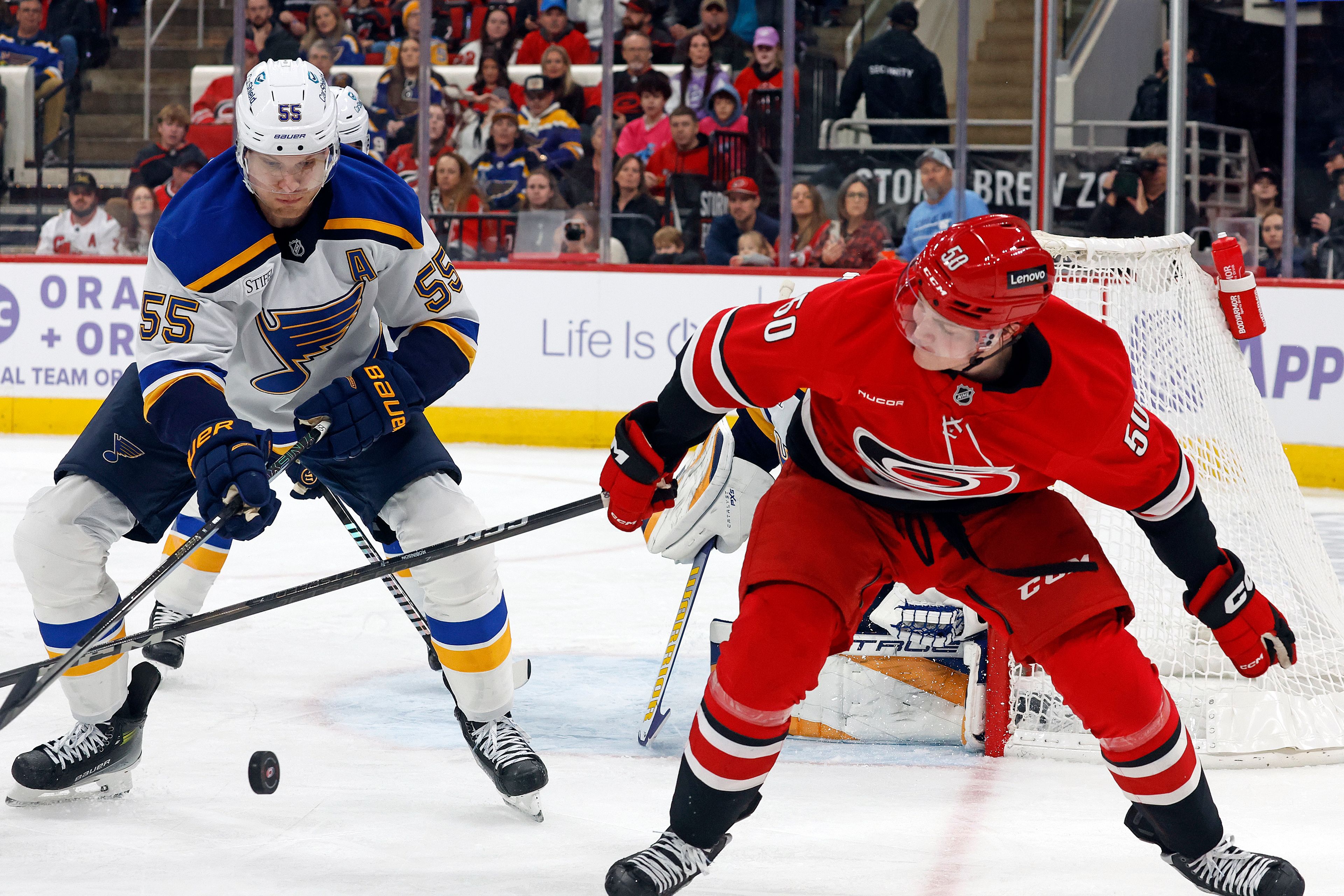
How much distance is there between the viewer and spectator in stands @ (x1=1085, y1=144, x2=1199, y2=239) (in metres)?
6.50

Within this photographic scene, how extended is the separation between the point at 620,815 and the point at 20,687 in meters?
0.93

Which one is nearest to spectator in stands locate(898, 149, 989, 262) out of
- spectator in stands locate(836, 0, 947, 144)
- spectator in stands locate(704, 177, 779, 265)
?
spectator in stands locate(836, 0, 947, 144)

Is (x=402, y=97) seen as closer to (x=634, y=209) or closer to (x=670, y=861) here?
(x=634, y=209)

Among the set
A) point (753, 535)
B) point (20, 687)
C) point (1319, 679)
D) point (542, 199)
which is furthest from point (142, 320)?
point (542, 199)

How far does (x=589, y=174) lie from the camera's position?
23.4 feet

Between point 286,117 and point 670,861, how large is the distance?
3.99ft

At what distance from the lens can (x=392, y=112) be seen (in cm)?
736

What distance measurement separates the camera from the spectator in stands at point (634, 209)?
7.02 metres

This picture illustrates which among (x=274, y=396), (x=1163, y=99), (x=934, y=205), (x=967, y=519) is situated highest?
(x=1163, y=99)

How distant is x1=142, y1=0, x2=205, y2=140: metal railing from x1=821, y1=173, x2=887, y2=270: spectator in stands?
3009 millimetres

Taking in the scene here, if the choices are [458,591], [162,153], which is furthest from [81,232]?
[458,591]

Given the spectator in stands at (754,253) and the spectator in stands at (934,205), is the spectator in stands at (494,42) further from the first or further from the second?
the spectator in stands at (934,205)

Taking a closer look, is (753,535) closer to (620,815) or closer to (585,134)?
(620,815)

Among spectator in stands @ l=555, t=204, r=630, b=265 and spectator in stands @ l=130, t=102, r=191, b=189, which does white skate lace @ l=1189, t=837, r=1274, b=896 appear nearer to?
spectator in stands @ l=555, t=204, r=630, b=265
